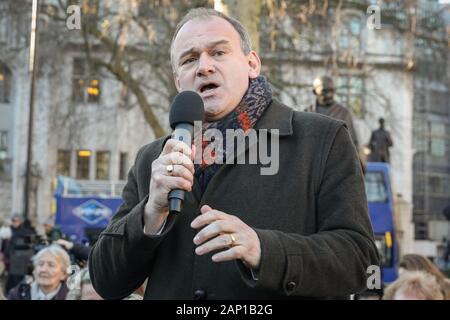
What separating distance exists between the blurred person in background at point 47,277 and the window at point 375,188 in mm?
11169

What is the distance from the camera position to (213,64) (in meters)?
2.47

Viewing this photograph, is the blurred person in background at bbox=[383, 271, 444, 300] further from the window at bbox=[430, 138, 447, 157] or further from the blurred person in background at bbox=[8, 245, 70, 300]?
the window at bbox=[430, 138, 447, 157]

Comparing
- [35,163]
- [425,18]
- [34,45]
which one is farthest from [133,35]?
[35,163]

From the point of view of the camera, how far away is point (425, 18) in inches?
774

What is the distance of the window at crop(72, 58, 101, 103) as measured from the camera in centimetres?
2053

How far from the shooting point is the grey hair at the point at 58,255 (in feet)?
24.1

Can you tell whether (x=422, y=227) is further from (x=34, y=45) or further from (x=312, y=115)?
(x=312, y=115)

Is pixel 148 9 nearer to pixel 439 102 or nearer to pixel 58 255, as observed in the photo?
pixel 58 255

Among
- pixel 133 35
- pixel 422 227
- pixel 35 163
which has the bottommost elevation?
pixel 422 227

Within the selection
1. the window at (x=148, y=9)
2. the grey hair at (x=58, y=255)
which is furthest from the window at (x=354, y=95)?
the grey hair at (x=58, y=255)

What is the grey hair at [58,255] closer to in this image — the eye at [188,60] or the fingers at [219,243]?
the eye at [188,60]

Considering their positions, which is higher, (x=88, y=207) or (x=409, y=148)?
(x=409, y=148)

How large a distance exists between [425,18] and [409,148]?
1864 centimetres

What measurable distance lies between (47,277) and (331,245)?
5420mm
